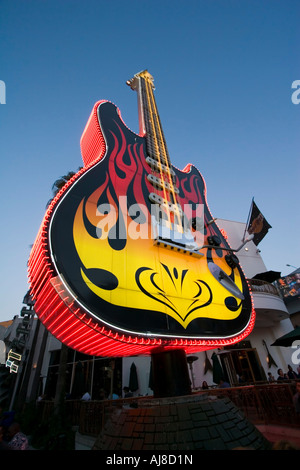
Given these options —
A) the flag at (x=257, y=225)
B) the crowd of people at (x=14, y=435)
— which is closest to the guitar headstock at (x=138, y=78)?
the flag at (x=257, y=225)

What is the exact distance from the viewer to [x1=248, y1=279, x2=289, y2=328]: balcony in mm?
12758

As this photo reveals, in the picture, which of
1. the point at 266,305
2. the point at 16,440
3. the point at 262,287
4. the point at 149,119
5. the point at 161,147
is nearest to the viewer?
the point at 16,440

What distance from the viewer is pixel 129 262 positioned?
4.30 m

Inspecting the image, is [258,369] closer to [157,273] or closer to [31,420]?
[31,420]

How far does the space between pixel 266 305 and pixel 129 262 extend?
38.0 ft

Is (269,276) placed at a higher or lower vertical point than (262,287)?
higher

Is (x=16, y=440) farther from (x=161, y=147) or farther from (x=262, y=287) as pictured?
(x=262, y=287)

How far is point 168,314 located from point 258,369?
13379 mm

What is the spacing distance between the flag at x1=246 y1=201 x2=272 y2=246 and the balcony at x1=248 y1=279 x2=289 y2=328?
2.78 metres

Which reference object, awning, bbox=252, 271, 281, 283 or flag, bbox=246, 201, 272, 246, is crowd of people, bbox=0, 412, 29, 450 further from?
flag, bbox=246, 201, 272, 246

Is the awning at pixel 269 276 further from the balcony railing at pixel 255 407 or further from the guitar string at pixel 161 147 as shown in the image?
the guitar string at pixel 161 147

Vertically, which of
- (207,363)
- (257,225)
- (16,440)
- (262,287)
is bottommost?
(16,440)

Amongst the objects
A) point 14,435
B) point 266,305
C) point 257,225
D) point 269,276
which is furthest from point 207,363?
point 14,435
